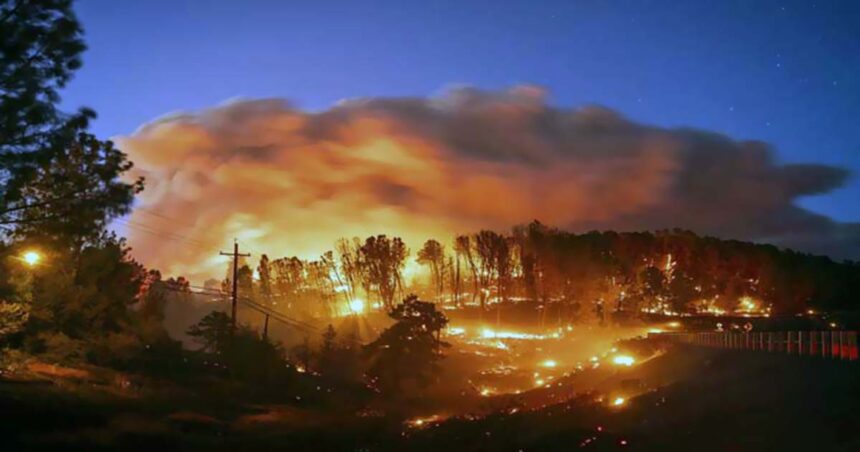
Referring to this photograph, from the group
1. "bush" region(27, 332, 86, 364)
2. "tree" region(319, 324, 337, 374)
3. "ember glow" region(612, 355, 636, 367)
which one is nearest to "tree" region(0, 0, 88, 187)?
"bush" region(27, 332, 86, 364)

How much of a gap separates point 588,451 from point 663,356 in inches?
1745

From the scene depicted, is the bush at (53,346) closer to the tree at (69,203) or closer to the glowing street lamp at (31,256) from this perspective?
the glowing street lamp at (31,256)

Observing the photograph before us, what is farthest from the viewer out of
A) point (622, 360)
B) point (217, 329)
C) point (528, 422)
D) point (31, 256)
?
point (622, 360)

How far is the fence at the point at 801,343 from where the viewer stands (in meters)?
29.7

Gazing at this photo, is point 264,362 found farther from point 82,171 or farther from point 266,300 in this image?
point 266,300

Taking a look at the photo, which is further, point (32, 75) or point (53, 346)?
point (53, 346)

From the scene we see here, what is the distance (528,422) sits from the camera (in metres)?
37.9

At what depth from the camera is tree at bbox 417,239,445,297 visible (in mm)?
138875

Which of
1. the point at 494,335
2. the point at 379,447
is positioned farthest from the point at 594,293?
the point at 379,447

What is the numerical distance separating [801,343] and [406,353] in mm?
39896

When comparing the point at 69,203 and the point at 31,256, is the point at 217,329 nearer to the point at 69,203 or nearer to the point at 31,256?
the point at 31,256

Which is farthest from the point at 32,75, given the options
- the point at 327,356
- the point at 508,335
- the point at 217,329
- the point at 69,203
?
the point at 508,335

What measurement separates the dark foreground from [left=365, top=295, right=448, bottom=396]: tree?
21239mm

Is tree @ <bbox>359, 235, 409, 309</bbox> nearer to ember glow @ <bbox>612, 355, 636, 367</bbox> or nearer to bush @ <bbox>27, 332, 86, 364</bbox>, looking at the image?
ember glow @ <bbox>612, 355, 636, 367</bbox>
